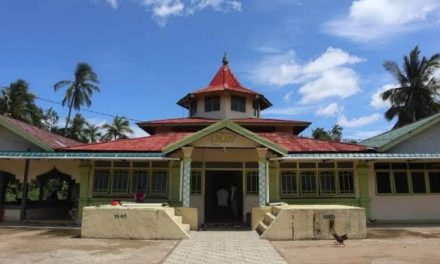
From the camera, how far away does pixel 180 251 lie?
9266 mm

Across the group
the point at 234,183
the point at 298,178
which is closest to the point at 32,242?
the point at 234,183

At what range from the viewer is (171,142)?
53.9ft

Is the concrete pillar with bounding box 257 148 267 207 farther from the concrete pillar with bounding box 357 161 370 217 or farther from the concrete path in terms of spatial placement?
the concrete pillar with bounding box 357 161 370 217

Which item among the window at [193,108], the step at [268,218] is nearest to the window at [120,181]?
the step at [268,218]

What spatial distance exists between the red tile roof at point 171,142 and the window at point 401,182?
1628 mm

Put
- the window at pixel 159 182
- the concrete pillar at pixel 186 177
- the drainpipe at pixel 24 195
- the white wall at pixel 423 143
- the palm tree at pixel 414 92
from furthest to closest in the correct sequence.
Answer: the palm tree at pixel 414 92 < the white wall at pixel 423 143 < the window at pixel 159 182 < the drainpipe at pixel 24 195 < the concrete pillar at pixel 186 177

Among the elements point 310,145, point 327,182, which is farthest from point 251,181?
point 327,182

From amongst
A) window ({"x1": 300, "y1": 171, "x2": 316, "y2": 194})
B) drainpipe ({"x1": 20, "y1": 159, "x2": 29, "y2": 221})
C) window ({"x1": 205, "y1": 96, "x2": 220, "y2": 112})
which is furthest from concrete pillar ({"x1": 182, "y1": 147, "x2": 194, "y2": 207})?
window ({"x1": 205, "y1": 96, "x2": 220, "y2": 112})

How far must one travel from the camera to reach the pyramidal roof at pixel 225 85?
2090 cm

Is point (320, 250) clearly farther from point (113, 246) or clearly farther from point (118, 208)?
point (118, 208)

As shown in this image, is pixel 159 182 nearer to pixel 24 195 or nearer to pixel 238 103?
pixel 24 195

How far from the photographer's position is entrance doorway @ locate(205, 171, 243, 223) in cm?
1634

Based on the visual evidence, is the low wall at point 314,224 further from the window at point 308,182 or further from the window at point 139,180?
the window at point 139,180

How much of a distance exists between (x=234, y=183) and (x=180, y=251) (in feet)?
26.1
